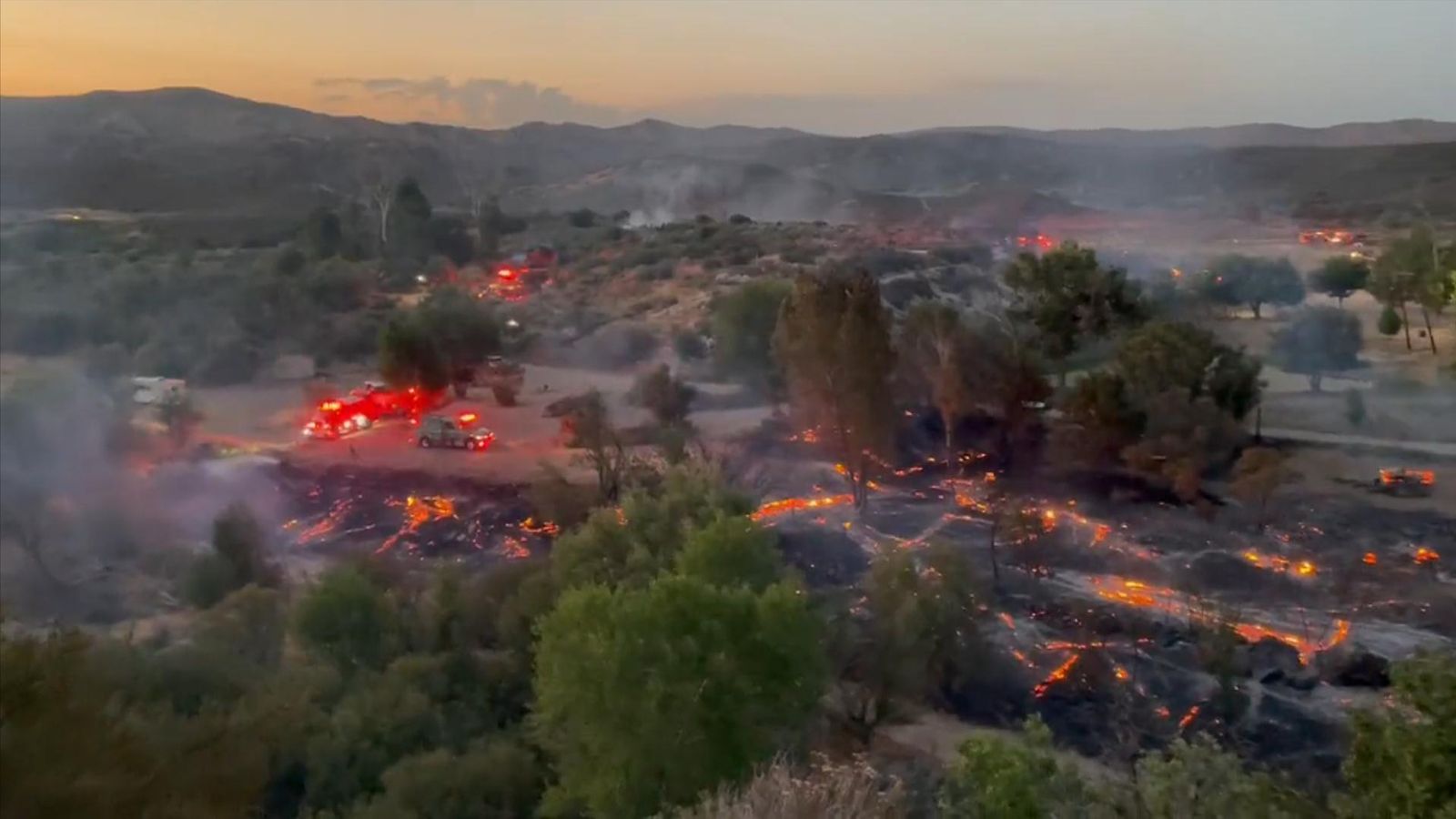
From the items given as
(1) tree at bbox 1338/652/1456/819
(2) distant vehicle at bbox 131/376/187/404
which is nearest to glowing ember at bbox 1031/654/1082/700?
(1) tree at bbox 1338/652/1456/819

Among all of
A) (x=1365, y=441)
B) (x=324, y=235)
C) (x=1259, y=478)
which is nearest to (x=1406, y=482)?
Answer: (x=1365, y=441)

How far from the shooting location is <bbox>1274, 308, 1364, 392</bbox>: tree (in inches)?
1212

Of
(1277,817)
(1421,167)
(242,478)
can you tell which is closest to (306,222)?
(242,478)

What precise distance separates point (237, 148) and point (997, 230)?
1973 inches

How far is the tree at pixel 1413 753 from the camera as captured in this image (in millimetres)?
6027

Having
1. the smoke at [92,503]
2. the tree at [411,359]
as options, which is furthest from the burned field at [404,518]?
the tree at [411,359]

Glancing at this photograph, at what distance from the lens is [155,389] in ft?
102

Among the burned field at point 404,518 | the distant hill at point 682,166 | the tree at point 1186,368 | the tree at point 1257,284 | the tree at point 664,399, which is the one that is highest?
the distant hill at point 682,166

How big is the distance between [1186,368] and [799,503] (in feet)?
26.0

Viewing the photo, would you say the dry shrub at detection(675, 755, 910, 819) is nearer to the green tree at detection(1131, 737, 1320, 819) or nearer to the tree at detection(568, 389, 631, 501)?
the green tree at detection(1131, 737, 1320, 819)

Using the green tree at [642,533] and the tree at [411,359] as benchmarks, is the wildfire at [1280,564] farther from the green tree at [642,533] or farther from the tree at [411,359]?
the tree at [411,359]

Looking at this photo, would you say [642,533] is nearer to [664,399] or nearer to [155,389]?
[664,399]

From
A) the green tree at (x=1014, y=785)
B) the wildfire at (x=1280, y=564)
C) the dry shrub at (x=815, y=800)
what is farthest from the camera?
the wildfire at (x=1280, y=564)

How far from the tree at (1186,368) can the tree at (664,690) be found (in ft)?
48.6
